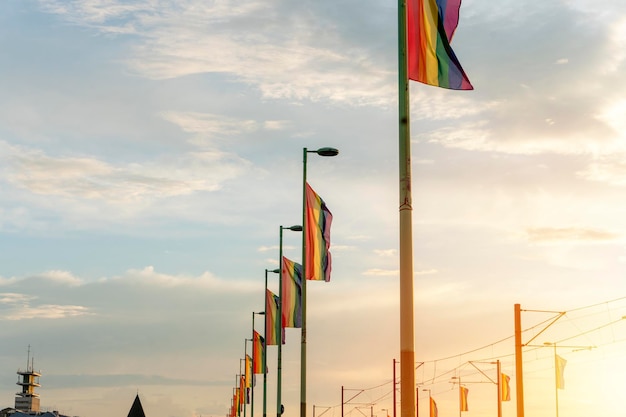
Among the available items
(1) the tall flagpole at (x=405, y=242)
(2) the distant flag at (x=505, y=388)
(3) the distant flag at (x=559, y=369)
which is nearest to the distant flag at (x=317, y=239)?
(1) the tall flagpole at (x=405, y=242)

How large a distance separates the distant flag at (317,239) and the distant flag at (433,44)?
700 inches

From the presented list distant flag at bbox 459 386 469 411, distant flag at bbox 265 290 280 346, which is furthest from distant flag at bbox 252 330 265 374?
distant flag at bbox 459 386 469 411

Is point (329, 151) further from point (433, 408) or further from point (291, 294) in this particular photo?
point (433, 408)

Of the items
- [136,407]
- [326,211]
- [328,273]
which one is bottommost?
[136,407]

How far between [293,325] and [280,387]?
15.7m

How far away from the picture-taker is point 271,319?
55.4m

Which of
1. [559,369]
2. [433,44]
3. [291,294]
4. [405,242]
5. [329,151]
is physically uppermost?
[329,151]

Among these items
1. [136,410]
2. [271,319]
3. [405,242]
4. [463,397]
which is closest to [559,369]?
[463,397]

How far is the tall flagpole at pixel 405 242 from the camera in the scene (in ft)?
59.7

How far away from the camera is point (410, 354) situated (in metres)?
18.1

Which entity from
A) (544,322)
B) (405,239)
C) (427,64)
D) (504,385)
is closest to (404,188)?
(405,239)

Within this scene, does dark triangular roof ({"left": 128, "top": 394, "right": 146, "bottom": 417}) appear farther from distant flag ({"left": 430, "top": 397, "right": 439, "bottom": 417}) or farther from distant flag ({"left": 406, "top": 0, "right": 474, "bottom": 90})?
distant flag ({"left": 430, "top": 397, "right": 439, "bottom": 417})

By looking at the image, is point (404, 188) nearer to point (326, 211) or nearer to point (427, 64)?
point (427, 64)

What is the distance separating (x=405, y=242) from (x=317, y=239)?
18.4 meters
